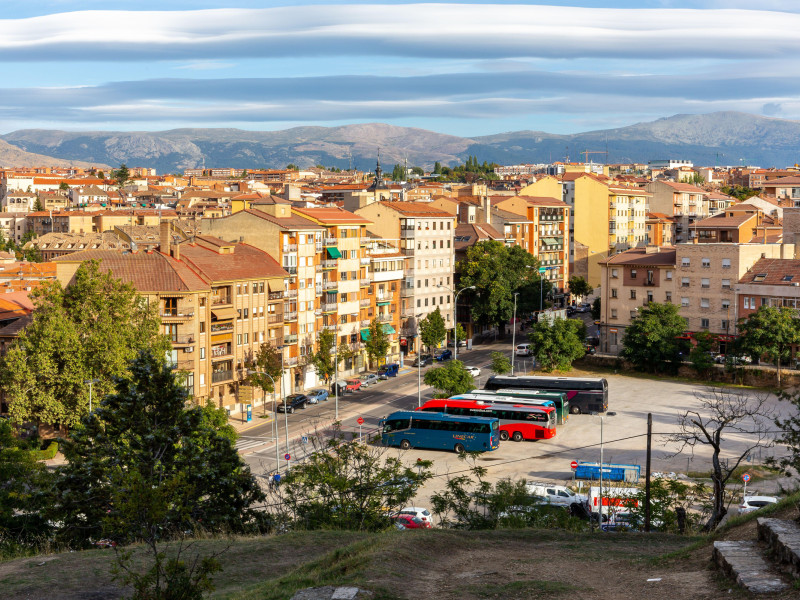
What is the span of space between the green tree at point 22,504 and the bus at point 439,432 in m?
23.4

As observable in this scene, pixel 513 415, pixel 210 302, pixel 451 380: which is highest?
pixel 210 302

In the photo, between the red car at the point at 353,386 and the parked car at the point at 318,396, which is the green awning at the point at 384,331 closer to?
the red car at the point at 353,386

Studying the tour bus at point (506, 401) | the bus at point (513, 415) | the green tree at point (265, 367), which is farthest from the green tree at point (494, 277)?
the bus at point (513, 415)

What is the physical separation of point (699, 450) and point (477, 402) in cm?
1339

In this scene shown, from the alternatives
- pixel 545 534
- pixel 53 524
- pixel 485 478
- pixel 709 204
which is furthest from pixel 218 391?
pixel 709 204

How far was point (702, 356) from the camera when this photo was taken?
253 feet

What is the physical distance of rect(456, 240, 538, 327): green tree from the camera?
9900 centimetres

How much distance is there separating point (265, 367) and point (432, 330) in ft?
82.6

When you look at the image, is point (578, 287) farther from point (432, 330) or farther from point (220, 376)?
point (220, 376)

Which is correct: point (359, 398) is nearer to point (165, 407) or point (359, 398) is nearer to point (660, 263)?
point (660, 263)

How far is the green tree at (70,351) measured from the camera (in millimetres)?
56094

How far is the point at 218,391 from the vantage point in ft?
224

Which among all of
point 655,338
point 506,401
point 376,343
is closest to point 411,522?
point 506,401

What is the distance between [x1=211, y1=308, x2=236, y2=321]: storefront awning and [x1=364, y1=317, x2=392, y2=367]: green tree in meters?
18.2
